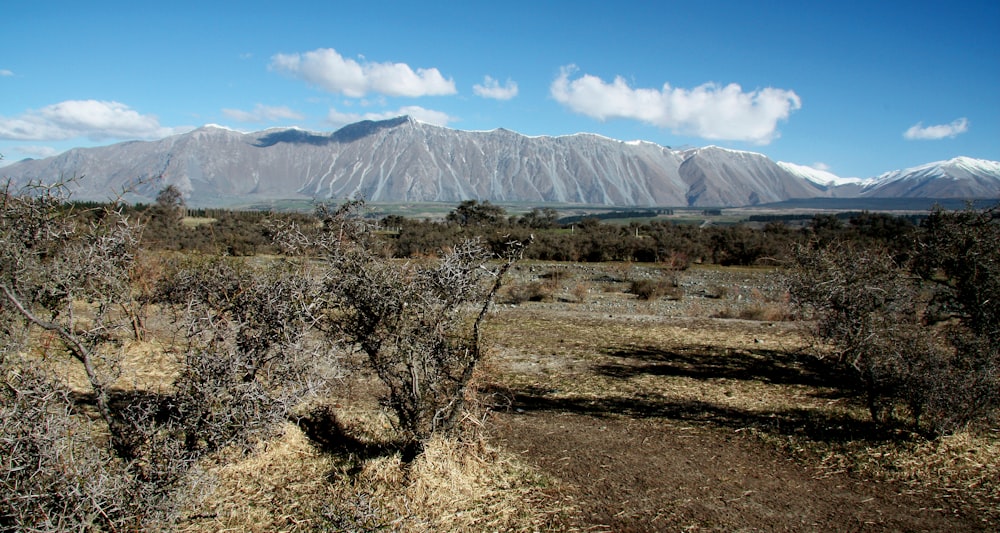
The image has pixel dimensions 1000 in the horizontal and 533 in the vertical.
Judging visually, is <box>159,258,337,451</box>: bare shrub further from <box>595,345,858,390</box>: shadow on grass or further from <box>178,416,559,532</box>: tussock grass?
<box>595,345,858,390</box>: shadow on grass

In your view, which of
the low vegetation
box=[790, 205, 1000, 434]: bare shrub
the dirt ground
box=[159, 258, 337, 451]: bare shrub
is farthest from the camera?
box=[790, 205, 1000, 434]: bare shrub

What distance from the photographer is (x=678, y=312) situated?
67.9ft

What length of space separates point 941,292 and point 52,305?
11912 mm

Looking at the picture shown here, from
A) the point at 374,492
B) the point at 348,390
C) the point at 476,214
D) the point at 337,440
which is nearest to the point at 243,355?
the point at 374,492

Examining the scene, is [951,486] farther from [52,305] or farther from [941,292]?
[52,305]

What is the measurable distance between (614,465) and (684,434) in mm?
1708

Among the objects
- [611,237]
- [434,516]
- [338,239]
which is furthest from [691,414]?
[611,237]

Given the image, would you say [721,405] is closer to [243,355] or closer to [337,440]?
[337,440]

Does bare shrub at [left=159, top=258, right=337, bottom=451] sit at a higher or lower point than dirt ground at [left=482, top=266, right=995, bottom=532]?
higher

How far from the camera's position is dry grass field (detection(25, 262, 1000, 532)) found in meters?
5.41

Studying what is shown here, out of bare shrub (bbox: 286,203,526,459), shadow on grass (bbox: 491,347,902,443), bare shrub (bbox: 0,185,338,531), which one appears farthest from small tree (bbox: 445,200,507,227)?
bare shrub (bbox: 0,185,338,531)

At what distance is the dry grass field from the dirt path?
0.02 meters

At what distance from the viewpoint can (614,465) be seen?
6793 mm

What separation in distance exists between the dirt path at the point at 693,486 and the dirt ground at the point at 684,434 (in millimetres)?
16
